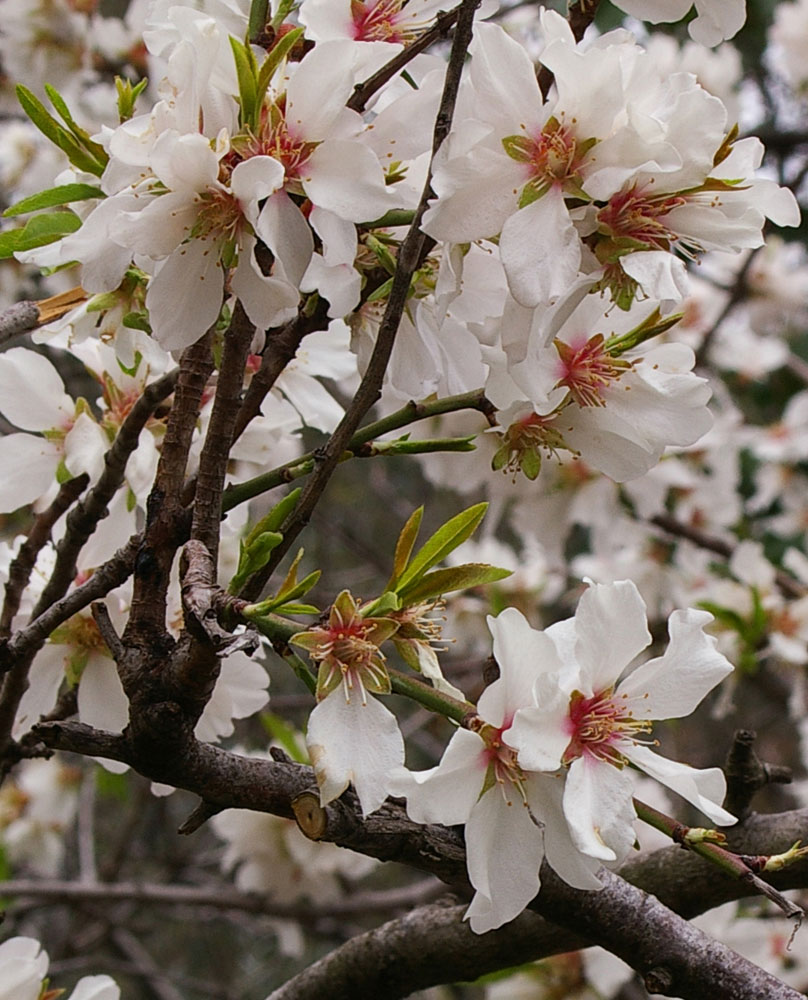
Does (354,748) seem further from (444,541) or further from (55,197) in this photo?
(55,197)

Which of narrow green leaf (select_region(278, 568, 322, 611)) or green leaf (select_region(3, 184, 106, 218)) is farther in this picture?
green leaf (select_region(3, 184, 106, 218))

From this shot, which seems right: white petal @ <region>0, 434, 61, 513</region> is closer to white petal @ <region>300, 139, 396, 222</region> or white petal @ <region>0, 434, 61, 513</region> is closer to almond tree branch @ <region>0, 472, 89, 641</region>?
almond tree branch @ <region>0, 472, 89, 641</region>

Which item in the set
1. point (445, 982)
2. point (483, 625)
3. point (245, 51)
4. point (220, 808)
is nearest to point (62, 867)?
point (483, 625)

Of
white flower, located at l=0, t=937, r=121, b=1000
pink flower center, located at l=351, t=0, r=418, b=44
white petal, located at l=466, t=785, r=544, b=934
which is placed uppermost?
pink flower center, located at l=351, t=0, r=418, b=44

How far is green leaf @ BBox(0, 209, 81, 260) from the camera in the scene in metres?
0.84

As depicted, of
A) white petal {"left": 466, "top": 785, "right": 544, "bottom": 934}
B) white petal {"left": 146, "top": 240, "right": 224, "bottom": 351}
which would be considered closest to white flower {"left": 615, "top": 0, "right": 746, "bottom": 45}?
white petal {"left": 146, "top": 240, "right": 224, "bottom": 351}

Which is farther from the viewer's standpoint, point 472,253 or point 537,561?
point 537,561

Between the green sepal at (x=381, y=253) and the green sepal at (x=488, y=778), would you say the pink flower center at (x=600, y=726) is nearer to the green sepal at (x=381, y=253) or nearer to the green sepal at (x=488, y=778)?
the green sepal at (x=488, y=778)

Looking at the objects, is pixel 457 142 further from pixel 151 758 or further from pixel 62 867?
pixel 62 867

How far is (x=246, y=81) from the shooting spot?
0.71 metres

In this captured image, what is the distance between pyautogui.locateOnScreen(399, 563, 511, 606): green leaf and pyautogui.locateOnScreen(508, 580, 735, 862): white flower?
0.05 m

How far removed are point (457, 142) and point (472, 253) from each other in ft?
0.38

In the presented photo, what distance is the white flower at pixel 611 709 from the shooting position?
70cm

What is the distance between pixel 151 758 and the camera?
2.48 ft
